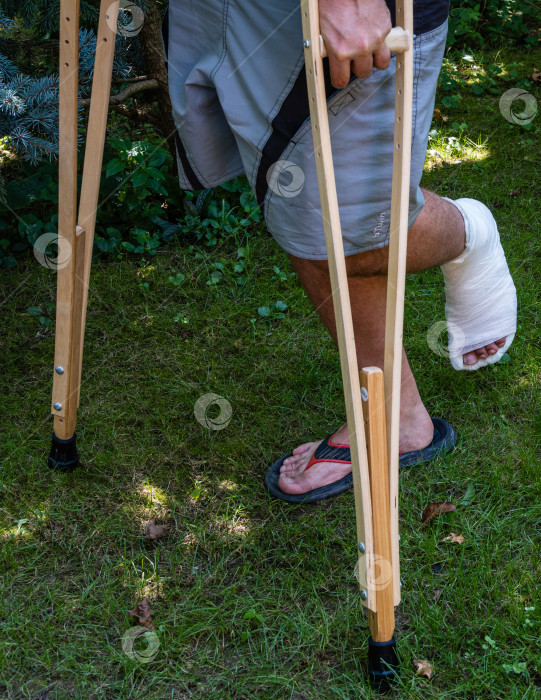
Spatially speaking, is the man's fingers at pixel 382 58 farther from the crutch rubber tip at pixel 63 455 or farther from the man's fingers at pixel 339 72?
the crutch rubber tip at pixel 63 455

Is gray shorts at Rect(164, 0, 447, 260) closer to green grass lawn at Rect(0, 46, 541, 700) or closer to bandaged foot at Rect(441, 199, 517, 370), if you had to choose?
bandaged foot at Rect(441, 199, 517, 370)

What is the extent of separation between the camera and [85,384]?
2.81m

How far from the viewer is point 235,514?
2.25 metres

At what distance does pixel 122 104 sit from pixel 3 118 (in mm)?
1088

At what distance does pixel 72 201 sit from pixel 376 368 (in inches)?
41.1

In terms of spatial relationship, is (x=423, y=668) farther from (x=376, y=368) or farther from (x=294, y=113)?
(x=294, y=113)

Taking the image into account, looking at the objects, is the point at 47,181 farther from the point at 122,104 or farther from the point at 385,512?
the point at 385,512

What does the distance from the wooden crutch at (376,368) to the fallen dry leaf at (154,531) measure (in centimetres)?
80

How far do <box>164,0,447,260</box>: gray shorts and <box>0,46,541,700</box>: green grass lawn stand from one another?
0.85 m

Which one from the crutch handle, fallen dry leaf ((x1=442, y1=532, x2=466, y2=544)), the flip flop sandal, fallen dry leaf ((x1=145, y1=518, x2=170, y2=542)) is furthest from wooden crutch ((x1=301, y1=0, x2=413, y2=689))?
fallen dry leaf ((x1=145, y1=518, x2=170, y2=542))

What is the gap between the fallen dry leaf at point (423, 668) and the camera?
175 cm

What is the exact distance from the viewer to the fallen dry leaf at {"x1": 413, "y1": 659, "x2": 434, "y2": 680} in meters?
1.75

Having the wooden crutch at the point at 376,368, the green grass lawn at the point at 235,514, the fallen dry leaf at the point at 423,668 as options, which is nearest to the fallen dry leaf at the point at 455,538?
the green grass lawn at the point at 235,514

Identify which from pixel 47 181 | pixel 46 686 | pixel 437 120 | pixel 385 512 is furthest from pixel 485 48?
pixel 46 686
